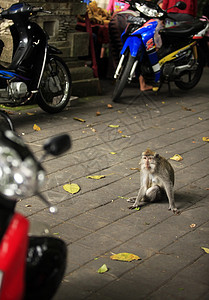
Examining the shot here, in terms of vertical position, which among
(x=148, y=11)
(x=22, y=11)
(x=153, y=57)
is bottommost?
(x=153, y=57)

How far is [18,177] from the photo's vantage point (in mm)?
2545

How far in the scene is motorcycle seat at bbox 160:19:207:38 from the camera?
9.79 meters

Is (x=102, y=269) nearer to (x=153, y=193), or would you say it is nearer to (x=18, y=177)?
(x=153, y=193)

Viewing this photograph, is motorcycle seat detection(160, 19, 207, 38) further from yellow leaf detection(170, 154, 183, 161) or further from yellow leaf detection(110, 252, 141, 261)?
yellow leaf detection(110, 252, 141, 261)

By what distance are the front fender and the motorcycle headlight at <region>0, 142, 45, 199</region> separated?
6.61 metres

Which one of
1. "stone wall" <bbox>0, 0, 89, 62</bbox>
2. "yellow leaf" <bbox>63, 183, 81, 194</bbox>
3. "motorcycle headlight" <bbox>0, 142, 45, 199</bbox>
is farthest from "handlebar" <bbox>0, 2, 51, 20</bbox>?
"motorcycle headlight" <bbox>0, 142, 45, 199</bbox>

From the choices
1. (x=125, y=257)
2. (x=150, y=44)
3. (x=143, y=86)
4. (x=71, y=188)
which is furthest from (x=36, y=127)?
(x=125, y=257)

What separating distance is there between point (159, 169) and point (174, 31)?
5.14 m

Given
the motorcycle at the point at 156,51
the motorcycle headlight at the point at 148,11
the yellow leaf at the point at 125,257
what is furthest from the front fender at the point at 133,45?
the yellow leaf at the point at 125,257

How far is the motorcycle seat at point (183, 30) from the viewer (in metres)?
9.79

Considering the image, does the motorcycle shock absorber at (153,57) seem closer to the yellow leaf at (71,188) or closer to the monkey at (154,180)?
the yellow leaf at (71,188)

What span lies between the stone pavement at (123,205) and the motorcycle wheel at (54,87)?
0.17 m

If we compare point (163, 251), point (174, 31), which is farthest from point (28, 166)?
point (174, 31)

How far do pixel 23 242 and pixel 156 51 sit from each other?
24.6 ft
